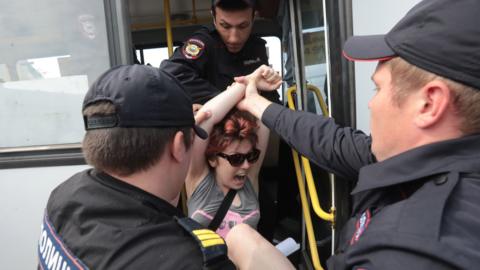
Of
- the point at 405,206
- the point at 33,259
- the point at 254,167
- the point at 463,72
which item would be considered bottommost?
the point at 33,259

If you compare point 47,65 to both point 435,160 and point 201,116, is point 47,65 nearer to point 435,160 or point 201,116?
point 201,116

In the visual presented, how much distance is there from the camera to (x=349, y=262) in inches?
28.9

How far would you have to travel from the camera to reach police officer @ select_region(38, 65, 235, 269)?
2.53 ft

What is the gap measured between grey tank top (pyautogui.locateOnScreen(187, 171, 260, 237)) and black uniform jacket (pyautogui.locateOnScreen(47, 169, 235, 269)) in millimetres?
716

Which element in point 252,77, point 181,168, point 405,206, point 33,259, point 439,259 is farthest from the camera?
point 33,259

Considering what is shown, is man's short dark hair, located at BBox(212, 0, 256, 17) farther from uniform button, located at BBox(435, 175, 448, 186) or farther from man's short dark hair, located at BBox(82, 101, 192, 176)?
uniform button, located at BBox(435, 175, 448, 186)

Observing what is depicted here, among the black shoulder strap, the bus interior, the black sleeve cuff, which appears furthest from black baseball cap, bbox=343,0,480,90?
the black shoulder strap

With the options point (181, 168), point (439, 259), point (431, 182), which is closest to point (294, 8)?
point (181, 168)

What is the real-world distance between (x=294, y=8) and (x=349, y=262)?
178 centimetres

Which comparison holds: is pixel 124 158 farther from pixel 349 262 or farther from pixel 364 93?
pixel 364 93

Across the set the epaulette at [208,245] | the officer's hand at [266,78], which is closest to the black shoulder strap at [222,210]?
the officer's hand at [266,78]

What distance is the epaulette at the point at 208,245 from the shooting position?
0.79 m

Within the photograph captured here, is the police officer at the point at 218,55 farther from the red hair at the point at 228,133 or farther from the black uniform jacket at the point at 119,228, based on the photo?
the black uniform jacket at the point at 119,228

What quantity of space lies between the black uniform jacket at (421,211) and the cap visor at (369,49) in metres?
0.26
